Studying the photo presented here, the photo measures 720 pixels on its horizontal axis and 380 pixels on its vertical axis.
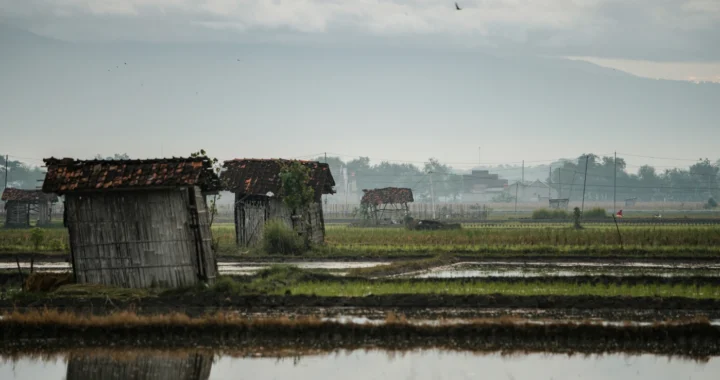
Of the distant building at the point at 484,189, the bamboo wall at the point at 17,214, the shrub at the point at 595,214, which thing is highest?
the distant building at the point at 484,189

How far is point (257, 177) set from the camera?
130 feet

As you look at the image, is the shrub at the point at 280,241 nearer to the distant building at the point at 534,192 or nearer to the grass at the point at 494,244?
the grass at the point at 494,244

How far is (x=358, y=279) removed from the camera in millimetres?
25297

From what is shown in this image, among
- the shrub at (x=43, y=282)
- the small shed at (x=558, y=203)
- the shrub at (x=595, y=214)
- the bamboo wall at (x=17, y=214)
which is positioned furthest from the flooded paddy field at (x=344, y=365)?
the small shed at (x=558, y=203)

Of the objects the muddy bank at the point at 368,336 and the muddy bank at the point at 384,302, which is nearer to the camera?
the muddy bank at the point at 368,336

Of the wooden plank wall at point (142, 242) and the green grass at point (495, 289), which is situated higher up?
the wooden plank wall at point (142, 242)

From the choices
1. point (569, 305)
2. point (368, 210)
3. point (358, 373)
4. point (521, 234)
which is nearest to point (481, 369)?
point (358, 373)

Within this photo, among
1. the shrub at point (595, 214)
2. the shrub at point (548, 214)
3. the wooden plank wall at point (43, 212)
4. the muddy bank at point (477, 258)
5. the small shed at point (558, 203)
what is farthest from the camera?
the small shed at point (558, 203)

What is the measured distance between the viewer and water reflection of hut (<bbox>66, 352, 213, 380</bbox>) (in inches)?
549

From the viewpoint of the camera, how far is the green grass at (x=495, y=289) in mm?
22172

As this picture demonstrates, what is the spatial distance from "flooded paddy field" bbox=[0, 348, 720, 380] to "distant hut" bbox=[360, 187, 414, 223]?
5457 cm

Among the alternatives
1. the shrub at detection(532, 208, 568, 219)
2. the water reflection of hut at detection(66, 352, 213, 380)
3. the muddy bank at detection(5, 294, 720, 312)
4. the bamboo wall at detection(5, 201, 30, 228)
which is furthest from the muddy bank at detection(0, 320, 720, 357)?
the shrub at detection(532, 208, 568, 219)

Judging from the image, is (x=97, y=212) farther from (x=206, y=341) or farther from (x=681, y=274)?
(x=681, y=274)

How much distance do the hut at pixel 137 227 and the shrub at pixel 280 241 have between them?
13.8 meters
